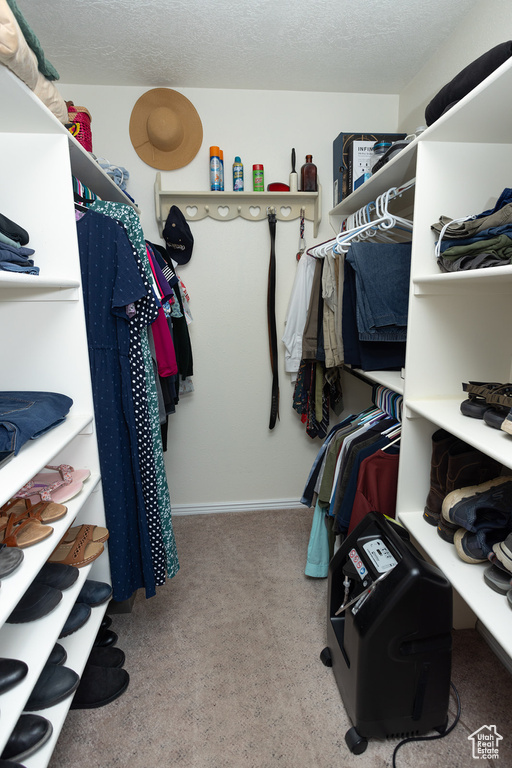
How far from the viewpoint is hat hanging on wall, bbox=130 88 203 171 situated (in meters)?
2.20

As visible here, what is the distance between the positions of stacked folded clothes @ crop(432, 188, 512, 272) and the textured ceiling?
1047 mm

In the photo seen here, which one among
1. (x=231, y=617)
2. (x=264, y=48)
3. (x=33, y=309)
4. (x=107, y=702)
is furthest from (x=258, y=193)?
(x=107, y=702)

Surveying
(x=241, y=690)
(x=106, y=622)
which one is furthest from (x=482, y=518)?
(x=106, y=622)

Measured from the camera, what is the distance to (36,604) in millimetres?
1126

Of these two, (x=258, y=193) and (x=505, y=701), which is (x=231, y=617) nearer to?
(x=505, y=701)

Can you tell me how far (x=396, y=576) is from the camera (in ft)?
3.77

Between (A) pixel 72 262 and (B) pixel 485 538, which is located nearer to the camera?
(B) pixel 485 538

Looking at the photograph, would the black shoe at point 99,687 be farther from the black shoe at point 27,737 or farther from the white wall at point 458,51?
the white wall at point 458,51

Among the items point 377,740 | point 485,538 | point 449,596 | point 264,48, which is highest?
point 264,48

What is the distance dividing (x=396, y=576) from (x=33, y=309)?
136cm

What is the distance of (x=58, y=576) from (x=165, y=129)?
2.11m

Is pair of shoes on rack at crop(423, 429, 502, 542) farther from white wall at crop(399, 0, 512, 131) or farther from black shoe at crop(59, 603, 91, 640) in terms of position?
white wall at crop(399, 0, 512, 131)

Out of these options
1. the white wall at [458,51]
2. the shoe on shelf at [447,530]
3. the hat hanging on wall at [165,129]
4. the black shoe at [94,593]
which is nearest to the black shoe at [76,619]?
the black shoe at [94,593]

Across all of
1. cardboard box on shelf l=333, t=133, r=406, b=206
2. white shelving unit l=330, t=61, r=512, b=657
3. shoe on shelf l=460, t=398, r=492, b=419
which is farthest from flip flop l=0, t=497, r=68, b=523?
cardboard box on shelf l=333, t=133, r=406, b=206
